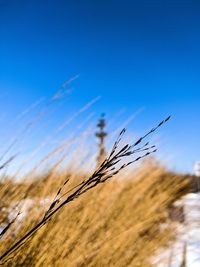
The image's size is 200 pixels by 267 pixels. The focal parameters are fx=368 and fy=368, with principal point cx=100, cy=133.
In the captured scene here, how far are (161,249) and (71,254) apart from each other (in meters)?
0.73

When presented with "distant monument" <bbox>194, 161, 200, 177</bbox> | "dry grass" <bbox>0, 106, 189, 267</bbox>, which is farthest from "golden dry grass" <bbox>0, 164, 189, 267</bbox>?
"distant monument" <bbox>194, 161, 200, 177</bbox>

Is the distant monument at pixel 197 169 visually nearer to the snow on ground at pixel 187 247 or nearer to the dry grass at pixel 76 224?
the snow on ground at pixel 187 247

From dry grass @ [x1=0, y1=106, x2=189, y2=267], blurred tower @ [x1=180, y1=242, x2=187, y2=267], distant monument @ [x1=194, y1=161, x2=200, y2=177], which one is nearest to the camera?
dry grass @ [x1=0, y1=106, x2=189, y2=267]

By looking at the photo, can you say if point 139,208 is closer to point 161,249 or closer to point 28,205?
point 161,249

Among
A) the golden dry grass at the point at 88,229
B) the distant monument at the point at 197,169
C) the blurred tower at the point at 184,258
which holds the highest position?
the golden dry grass at the point at 88,229

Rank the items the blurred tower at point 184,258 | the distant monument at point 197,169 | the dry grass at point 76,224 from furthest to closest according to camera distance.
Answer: the distant monument at point 197,169 → the blurred tower at point 184,258 → the dry grass at point 76,224

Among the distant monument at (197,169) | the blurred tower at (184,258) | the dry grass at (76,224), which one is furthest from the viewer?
the distant monument at (197,169)

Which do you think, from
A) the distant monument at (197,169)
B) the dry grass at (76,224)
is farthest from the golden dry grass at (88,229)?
the distant monument at (197,169)

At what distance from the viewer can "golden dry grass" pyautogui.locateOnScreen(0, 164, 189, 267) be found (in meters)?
1.29

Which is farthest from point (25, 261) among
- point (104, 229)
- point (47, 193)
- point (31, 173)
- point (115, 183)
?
point (115, 183)

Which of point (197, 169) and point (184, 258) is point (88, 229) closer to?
point (184, 258)

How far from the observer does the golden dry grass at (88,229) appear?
1.29 metres

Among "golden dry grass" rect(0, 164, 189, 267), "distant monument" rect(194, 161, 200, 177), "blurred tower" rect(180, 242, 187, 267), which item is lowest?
"blurred tower" rect(180, 242, 187, 267)

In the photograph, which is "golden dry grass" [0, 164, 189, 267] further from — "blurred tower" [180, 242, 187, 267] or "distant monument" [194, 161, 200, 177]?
"distant monument" [194, 161, 200, 177]
